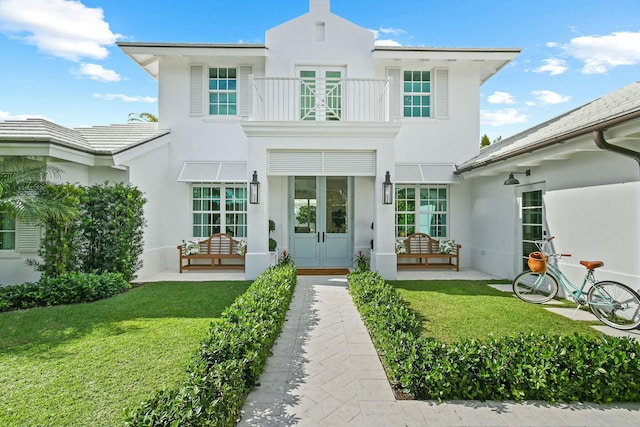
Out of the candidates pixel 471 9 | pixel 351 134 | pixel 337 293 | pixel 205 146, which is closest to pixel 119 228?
pixel 205 146

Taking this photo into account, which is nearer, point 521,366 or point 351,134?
point 521,366

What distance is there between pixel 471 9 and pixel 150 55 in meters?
13.5

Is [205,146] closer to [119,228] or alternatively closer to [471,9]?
[119,228]

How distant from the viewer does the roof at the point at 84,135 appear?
9242 mm

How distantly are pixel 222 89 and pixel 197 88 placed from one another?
1.04m

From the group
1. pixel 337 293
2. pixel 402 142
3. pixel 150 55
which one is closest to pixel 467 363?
pixel 337 293

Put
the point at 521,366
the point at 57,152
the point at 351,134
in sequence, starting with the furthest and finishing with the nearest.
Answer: the point at 351,134, the point at 57,152, the point at 521,366

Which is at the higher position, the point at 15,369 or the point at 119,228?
the point at 119,228

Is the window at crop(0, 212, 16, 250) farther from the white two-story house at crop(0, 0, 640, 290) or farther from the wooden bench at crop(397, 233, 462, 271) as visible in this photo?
the wooden bench at crop(397, 233, 462, 271)

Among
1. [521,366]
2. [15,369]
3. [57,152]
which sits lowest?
[15,369]

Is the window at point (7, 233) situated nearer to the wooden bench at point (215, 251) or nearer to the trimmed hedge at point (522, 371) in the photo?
the wooden bench at point (215, 251)

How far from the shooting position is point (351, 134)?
1110 centimetres

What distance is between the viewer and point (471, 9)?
44.2 ft

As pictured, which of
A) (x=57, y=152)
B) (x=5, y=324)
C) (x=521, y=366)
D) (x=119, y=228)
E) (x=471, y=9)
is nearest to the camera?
(x=521, y=366)
